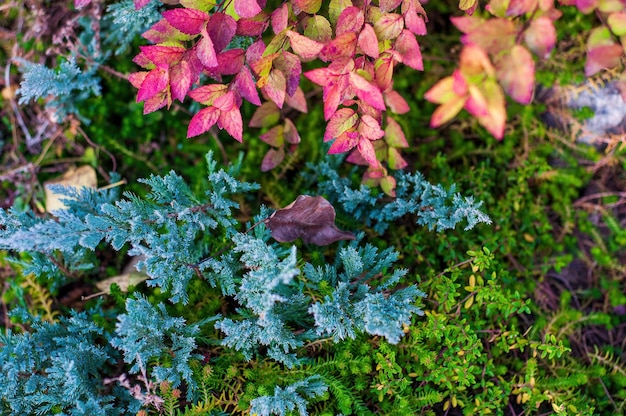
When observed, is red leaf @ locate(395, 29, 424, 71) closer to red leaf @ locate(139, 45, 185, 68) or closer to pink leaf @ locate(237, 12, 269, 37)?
pink leaf @ locate(237, 12, 269, 37)

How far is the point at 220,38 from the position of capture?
1724mm

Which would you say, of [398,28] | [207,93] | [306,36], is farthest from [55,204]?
[398,28]

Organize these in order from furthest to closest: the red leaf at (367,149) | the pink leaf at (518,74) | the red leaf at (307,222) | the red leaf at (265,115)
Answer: the red leaf at (265,115), the red leaf at (307,222), the red leaf at (367,149), the pink leaf at (518,74)

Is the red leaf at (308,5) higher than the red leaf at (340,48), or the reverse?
the red leaf at (308,5)

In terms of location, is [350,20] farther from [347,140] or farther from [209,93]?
[209,93]

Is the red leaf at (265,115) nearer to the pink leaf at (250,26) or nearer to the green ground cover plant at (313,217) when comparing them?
the green ground cover plant at (313,217)

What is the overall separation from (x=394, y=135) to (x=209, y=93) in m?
0.84

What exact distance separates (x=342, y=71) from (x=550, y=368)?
1658 millimetres

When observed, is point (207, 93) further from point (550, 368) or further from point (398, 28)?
point (550, 368)

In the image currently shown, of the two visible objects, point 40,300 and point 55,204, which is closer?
point 40,300

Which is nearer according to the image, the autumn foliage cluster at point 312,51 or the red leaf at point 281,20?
the autumn foliage cluster at point 312,51

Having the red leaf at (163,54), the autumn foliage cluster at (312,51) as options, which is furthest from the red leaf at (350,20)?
the red leaf at (163,54)

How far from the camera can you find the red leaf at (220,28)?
1711 mm

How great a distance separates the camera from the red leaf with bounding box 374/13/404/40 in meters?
1.76
